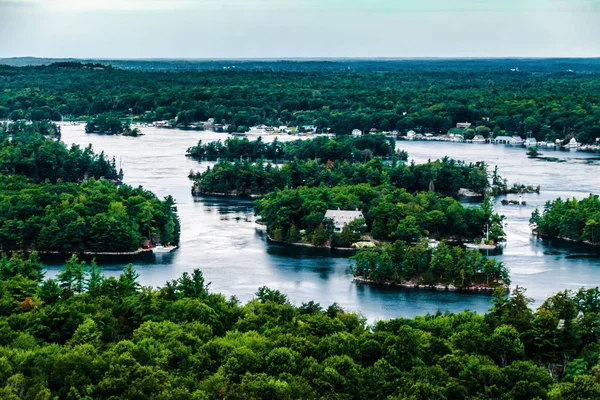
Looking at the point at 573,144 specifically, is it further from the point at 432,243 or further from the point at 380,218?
the point at 432,243

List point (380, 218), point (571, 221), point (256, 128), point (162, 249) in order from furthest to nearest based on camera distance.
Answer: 1. point (256, 128)
2. point (571, 221)
3. point (380, 218)
4. point (162, 249)

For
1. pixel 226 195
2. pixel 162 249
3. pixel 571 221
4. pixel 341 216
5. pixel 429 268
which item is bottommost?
pixel 162 249

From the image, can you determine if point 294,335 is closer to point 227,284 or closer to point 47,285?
point 47,285

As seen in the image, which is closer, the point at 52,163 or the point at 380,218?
the point at 380,218

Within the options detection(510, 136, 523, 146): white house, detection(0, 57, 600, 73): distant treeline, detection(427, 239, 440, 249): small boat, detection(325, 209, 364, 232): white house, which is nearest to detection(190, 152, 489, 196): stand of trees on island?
Answer: detection(325, 209, 364, 232): white house

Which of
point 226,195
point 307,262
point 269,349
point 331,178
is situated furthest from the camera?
point 226,195

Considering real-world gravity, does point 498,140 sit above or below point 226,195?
above

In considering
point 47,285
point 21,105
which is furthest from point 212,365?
point 21,105

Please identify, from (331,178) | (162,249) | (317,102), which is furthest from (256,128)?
(162,249)
